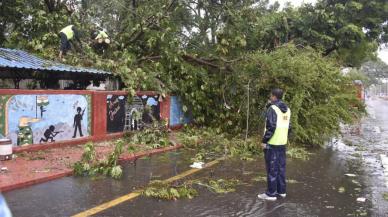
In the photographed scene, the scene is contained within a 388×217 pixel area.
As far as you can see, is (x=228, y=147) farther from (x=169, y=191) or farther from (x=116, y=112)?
(x=169, y=191)

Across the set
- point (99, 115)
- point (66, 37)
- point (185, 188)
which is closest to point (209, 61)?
point (66, 37)

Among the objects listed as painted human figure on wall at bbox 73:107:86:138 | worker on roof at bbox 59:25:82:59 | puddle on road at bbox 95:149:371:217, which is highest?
worker on roof at bbox 59:25:82:59

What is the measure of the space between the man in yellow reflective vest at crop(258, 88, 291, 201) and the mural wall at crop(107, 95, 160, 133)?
6820 mm

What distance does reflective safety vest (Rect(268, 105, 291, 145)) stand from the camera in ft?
23.8

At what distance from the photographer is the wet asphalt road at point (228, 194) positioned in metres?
6.39

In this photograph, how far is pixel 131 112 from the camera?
1403cm

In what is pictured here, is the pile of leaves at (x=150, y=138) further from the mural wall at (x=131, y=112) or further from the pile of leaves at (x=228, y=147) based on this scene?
the pile of leaves at (x=228, y=147)

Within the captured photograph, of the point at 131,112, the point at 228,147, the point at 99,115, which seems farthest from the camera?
the point at 131,112

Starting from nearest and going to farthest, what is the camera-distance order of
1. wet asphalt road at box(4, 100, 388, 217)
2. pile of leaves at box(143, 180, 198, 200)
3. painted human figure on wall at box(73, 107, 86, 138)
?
1. wet asphalt road at box(4, 100, 388, 217)
2. pile of leaves at box(143, 180, 198, 200)
3. painted human figure on wall at box(73, 107, 86, 138)

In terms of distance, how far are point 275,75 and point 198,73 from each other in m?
3.20

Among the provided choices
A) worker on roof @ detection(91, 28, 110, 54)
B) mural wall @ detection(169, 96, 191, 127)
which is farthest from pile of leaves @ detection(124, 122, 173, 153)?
worker on roof @ detection(91, 28, 110, 54)

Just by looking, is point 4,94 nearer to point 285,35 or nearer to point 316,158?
point 316,158

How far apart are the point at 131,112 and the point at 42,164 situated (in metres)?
5.02

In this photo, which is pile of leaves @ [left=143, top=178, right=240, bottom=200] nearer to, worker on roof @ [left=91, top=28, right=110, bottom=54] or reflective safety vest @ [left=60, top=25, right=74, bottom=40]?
reflective safety vest @ [left=60, top=25, right=74, bottom=40]
